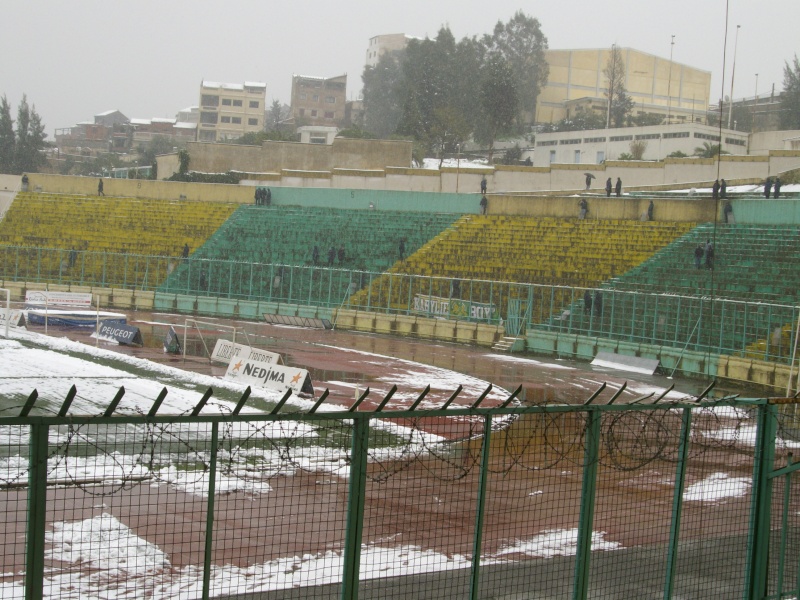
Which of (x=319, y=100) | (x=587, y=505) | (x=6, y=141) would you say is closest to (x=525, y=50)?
(x=319, y=100)

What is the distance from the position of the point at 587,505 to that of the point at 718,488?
8820 mm

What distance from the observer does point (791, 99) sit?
85062 millimetres

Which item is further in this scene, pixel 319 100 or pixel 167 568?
pixel 319 100

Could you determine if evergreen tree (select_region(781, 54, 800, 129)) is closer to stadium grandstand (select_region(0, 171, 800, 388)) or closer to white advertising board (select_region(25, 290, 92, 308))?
stadium grandstand (select_region(0, 171, 800, 388))

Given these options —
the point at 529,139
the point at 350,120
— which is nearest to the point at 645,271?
the point at 529,139

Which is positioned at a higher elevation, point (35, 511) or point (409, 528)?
point (35, 511)

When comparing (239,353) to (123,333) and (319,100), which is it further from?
(319,100)

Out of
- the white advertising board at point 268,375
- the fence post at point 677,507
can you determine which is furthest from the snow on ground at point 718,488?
the white advertising board at point 268,375

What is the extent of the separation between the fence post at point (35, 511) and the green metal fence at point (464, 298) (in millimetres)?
21556

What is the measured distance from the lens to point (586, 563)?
23.6 ft

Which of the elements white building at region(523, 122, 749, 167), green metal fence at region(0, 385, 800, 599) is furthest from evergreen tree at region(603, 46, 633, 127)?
green metal fence at region(0, 385, 800, 599)

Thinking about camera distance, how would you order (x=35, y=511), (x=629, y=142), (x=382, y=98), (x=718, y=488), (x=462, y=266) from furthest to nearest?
(x=382, y=98), (x=629, y=142), (x=462, y=266), (x=718, y=488), (x=35, y=511)

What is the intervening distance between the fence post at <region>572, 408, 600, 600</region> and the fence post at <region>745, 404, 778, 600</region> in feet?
5.40

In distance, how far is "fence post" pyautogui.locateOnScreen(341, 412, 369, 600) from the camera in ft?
20.8
